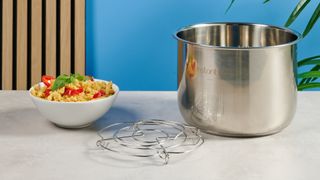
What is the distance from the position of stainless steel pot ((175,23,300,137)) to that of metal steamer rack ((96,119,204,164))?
0.04 meters

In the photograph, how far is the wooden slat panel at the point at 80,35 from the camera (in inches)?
125

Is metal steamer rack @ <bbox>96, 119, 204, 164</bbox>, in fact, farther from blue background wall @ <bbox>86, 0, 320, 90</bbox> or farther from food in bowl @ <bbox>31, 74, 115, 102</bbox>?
blue background wall @ <bbox>86, 0, 320, 90</bbox>

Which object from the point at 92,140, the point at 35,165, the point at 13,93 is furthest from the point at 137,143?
the point at 13,93

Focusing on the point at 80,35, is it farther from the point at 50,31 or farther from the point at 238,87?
the point at 238,87

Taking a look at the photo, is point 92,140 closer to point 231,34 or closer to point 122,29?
point 231,34

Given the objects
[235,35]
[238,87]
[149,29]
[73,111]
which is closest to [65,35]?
[149,29]

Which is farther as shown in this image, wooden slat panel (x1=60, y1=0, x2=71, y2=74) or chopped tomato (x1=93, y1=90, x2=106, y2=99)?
wooden slat panel (x1=60, y1=0, x2=71, y2=74)

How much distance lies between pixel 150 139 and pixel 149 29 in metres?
1.89

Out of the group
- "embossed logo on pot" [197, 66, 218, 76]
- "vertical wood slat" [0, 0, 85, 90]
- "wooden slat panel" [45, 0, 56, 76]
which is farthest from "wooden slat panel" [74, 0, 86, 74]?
"embossed logo on pot" [197, 66, 218, 76]

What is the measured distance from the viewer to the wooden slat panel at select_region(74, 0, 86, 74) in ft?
10.4

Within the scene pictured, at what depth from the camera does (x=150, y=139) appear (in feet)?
4.47

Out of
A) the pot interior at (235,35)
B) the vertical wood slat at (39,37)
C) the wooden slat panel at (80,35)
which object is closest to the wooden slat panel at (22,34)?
the vertical wood slat at (39,37)

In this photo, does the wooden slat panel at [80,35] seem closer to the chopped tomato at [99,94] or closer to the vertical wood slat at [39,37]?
the vertical wood slat at [39,37]

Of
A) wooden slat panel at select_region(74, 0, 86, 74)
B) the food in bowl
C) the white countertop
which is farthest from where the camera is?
wooden slat panel at select_region(74, 0, 86, 74)
